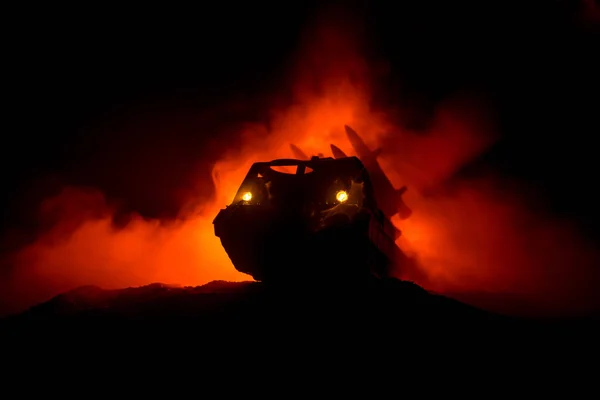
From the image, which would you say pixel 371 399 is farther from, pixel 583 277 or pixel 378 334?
pixel 583 277

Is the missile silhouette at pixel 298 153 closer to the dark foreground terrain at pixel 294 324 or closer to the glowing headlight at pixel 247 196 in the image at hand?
the glowing headlight at pixel 247 196

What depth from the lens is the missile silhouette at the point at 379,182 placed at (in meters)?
13.5

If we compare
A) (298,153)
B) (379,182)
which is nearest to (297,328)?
(379,182)

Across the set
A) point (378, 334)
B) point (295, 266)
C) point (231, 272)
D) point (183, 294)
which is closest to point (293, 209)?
point (295, 266)

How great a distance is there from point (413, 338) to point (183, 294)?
3.82 metres

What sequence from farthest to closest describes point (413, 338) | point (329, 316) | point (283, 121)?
1. point (283, 121)
2. point (329, 316)
3. point (413, 338)

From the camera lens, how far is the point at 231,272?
12.9 meters

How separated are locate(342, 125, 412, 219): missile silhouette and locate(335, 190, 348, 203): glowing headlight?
219 inches

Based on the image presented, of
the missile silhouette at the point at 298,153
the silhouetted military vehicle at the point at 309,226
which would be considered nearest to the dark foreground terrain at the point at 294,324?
the silhouetted military vehicle at the point at 309,226

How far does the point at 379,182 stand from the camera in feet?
48.2

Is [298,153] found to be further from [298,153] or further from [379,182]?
[379,182]

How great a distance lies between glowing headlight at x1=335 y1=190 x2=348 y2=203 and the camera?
7.17 meters

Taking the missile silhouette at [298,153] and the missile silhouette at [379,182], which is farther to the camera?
the missile silhouette at [298,153]

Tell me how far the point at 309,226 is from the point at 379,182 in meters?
8.16
